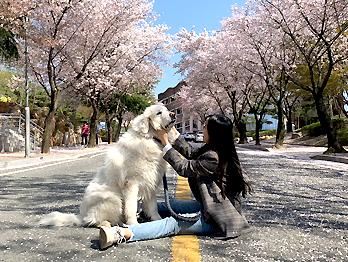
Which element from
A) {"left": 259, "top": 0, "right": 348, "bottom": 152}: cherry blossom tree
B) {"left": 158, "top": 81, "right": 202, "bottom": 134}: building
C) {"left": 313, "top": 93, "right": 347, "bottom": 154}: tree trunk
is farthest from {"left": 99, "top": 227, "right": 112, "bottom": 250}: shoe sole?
{"left": 158, "top": 81, "right": 202, "bottom": 134}: building

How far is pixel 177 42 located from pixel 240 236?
2736 cm

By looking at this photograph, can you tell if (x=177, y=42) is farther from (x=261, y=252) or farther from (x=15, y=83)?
(x=261, y=252)

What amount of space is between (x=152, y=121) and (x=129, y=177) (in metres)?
0.60

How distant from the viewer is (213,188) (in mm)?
2928

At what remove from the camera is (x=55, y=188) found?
19.6ft

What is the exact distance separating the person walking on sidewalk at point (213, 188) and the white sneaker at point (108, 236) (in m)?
0.10

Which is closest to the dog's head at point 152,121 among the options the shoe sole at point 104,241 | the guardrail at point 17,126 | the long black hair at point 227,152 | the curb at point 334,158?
the long black hair at point 227,152

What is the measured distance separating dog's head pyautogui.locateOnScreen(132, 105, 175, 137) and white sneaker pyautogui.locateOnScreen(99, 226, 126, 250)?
969 millimetres

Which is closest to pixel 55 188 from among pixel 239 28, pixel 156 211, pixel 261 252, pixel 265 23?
pixel 156 211

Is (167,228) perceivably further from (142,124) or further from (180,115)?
(180,115)

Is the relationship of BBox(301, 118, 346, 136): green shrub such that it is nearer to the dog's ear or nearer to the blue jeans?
the blue jeans

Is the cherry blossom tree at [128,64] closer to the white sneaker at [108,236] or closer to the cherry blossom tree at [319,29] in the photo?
the cherry blossom tree at [319,29]

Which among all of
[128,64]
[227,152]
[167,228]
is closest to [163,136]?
[227,152]

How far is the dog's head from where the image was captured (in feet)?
10.2
